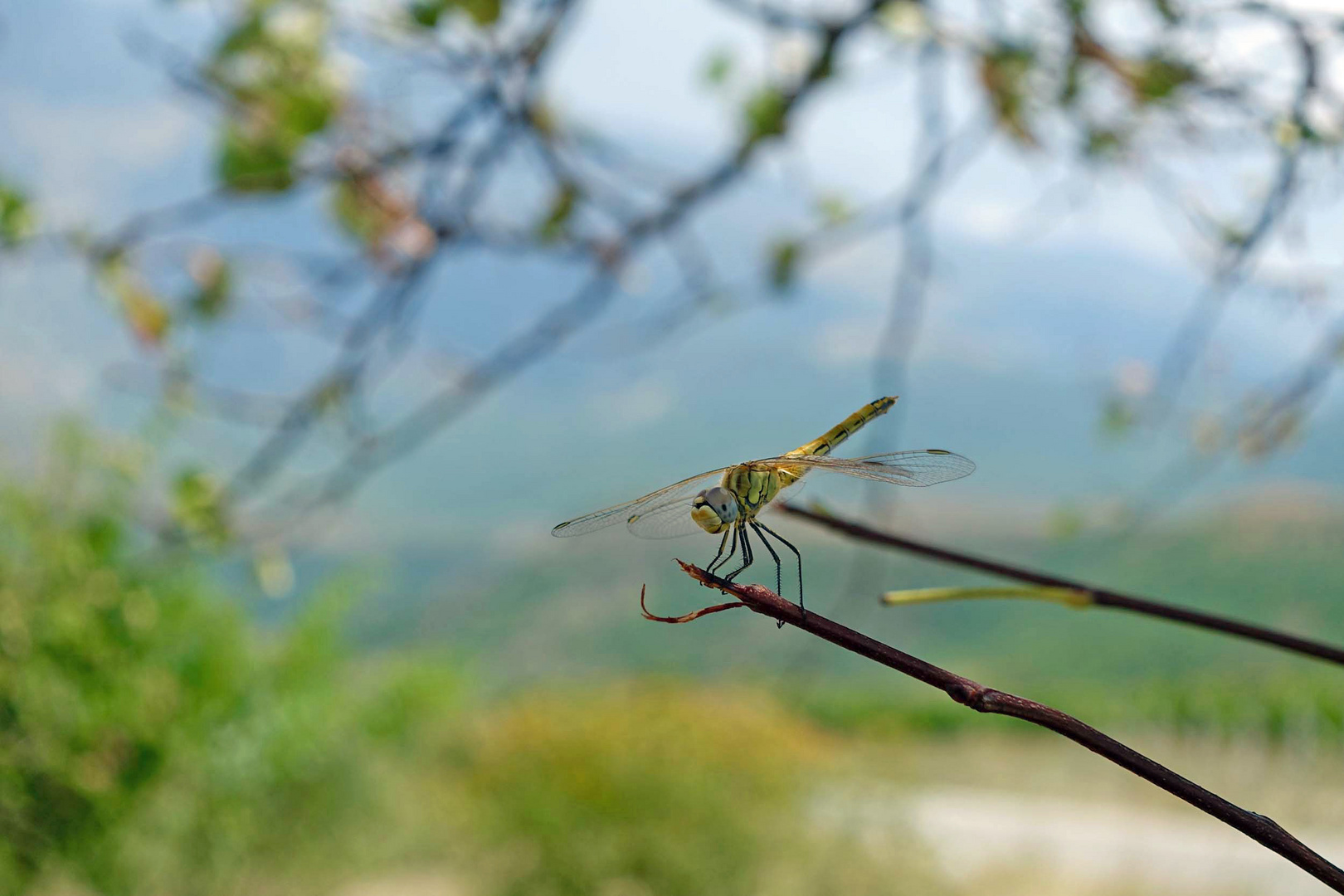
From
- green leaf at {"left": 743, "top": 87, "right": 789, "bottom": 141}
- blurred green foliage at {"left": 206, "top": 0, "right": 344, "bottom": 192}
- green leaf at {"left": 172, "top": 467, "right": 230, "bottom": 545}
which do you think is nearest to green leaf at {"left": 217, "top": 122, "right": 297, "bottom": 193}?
blurred green foliage at {"left": 206, "top": 0, "right": 344, "bottom": 192}

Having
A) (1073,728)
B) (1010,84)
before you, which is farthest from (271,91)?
(1073,728)

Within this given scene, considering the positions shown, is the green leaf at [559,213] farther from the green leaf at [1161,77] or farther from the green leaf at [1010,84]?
the green leaf at [1161,77]

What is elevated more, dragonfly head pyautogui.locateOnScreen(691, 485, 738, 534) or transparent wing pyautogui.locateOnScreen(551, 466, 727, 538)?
transparent wing pyautogui.locateOnScreen(551, 466, 727, 538)

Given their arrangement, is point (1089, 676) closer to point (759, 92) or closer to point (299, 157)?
point (759, 92)

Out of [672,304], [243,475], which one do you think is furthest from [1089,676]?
[243,475]

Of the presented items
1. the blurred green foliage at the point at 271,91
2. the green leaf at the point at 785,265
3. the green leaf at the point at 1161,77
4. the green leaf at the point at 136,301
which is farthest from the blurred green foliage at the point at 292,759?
the green leaf at the point at 1161,77

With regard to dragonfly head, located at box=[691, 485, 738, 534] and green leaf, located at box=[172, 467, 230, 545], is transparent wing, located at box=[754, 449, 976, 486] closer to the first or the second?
dragonfly head, located at box=[691, 485, 738, 534]
